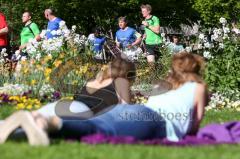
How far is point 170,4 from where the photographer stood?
34.8 meters

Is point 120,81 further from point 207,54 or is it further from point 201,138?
point 207,54

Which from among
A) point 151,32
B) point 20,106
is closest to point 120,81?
point 20,106

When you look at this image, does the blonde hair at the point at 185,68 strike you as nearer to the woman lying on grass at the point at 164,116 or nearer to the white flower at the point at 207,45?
the woman lying on grass at the point at 164,116

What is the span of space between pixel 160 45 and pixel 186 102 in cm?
860

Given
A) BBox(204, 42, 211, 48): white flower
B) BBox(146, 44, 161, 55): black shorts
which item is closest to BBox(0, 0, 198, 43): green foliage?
BBox(146, 44, 161, 55): black shorts

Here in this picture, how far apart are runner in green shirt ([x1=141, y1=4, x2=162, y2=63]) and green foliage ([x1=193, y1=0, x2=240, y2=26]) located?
39.2 feet

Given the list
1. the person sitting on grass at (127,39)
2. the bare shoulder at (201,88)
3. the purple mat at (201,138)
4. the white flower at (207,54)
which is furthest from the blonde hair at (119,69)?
the person sitting on grass at (127,39)

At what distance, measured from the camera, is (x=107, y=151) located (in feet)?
18.9

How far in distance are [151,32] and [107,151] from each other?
993cm

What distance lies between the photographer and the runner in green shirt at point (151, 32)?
50.2 feet

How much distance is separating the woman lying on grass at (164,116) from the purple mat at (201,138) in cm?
14

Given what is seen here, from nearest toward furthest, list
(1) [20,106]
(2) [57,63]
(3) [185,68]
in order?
1. (3) [185,68]
2. (1) [20,106]
3. (2) [57,63]

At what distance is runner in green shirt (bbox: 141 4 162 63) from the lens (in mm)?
15289

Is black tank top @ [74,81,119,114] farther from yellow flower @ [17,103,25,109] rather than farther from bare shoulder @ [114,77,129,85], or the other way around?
yellow flower @ [17,103,25,109]
